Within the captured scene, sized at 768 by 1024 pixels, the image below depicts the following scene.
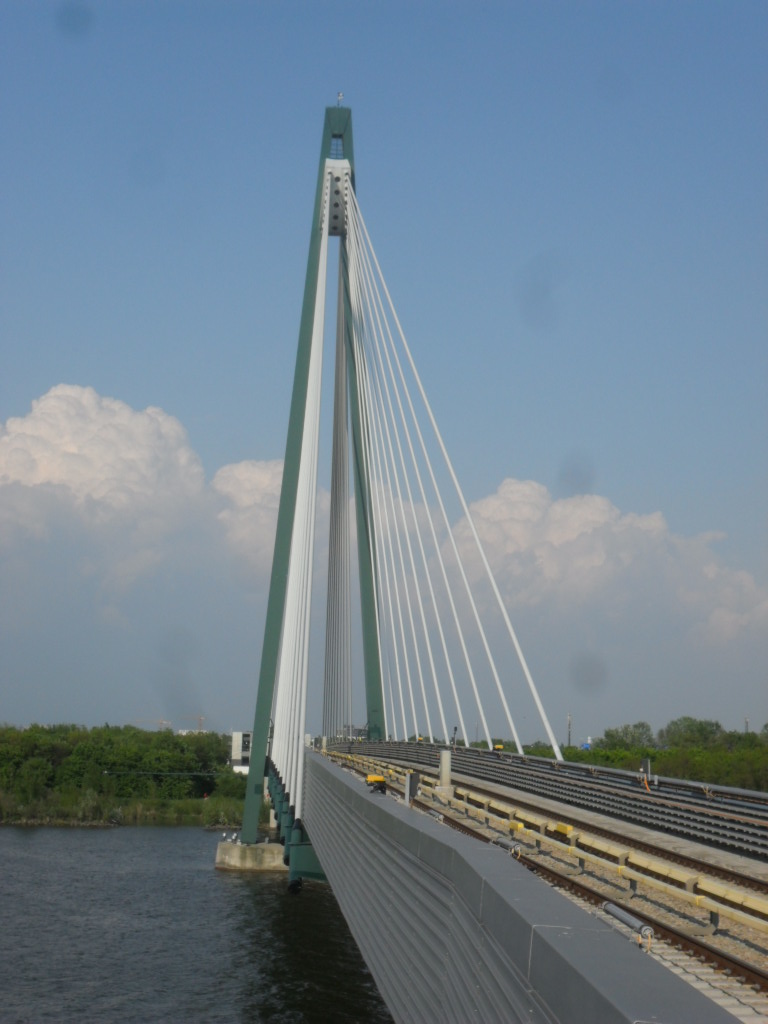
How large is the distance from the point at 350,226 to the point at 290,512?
29.0ft

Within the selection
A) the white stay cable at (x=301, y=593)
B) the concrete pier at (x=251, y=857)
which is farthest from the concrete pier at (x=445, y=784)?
the concrete pier at (x=251, y=857)

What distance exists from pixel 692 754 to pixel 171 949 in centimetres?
3069

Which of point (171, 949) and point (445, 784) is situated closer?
point (445, 784)

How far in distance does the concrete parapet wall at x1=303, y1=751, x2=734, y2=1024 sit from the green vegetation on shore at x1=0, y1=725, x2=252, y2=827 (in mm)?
57578

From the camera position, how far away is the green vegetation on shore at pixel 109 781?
6344cm

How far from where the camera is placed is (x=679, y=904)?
664 centimetres

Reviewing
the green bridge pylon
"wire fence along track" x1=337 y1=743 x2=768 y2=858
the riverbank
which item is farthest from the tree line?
the riverbank

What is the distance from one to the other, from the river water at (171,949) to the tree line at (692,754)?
28.9ft

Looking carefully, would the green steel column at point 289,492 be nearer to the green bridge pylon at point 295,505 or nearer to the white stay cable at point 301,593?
the green bridge pylon at point 295,505

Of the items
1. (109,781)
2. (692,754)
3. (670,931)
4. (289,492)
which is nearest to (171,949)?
(289,492)

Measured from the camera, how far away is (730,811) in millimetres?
12273

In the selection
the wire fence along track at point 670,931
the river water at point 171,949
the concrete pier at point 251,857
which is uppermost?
the wire fence along track at point 670,931

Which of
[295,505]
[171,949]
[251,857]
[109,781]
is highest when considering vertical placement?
[295,505]

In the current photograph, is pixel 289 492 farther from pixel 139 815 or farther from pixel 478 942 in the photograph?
pixel 139 815
